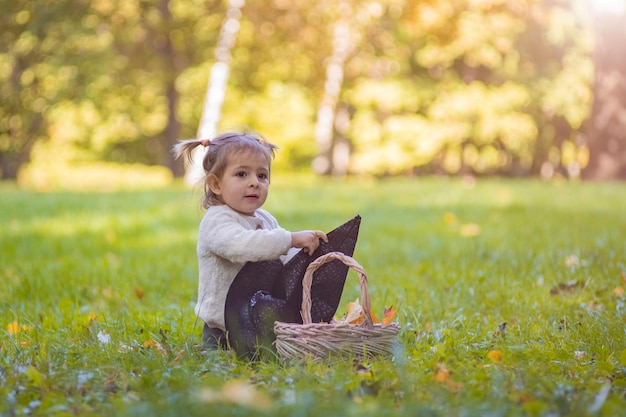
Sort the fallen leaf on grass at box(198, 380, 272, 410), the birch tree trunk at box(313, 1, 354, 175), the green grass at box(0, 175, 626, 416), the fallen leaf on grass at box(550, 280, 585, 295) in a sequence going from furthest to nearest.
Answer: the birch tree trunk at box(313, 1, 354, 175), the fallen leaf on grass at box(550, 280, 585, 295), the green grass at box(0, 175, 626, 416), the fallen leaf on grass at box(198, 380, 272, 410)

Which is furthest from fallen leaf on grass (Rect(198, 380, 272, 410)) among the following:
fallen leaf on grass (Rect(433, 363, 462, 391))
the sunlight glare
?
the sunlight glare

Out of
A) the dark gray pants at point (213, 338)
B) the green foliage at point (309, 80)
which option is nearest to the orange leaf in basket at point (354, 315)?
the dark gray pants at point (213, 338)

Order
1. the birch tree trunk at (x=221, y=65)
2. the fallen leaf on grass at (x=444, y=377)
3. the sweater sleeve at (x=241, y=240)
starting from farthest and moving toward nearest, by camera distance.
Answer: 1. the birch tree trunk at (x=221, y=65)
2. the sweater sleeve at (x=241, y=240)
3. the fallen leaf on grass at (x=444, y=377)

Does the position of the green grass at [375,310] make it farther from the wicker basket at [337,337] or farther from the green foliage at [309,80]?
the green foliage at [309,80]

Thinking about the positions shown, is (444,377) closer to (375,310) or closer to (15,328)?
(375,310)

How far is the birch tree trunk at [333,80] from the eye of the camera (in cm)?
2378

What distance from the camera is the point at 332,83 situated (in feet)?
92.3

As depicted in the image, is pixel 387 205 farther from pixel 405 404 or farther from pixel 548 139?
pixel 548 139

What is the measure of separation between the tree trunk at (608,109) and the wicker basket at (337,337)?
15.9 metres

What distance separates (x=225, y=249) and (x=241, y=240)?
99 mm

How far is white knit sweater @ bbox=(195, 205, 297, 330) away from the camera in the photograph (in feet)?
11.7

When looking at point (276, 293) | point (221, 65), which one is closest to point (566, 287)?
point (276, 293)

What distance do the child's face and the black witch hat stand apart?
0.29 metres

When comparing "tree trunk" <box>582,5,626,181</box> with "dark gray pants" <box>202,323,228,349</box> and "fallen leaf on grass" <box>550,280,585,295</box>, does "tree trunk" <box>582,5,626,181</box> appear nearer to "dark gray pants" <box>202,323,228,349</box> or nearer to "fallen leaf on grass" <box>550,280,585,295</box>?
"fallen leaf on grass" <box>550,280,585,295</box>
